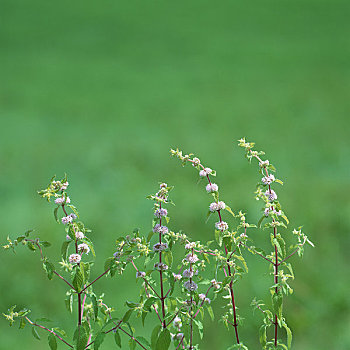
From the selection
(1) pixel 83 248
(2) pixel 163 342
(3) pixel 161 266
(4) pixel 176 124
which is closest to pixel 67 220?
(1) pixel 83 248

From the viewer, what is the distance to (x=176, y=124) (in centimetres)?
508

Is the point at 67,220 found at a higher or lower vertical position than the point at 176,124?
lower

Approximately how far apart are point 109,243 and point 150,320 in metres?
0.70

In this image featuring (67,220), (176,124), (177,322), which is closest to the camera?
(67,220)

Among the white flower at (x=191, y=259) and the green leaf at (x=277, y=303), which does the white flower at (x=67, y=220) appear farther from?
the green leaf at (x=277, y=303)

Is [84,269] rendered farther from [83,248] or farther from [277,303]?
[277,303]

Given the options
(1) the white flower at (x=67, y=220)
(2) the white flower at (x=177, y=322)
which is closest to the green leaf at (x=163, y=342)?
(2) the white flower at (x=177, y=322)

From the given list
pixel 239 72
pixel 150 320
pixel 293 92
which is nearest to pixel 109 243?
pixel 150 320

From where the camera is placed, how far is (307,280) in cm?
270

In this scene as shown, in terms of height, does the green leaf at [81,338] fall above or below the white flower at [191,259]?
below

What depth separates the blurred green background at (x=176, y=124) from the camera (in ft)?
9.04

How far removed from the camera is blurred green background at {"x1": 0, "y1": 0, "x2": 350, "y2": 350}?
108 inches

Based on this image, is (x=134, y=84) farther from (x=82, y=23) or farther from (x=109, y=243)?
(x=109, y=243)

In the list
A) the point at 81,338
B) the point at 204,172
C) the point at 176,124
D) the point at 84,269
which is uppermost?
the point at 176,124
